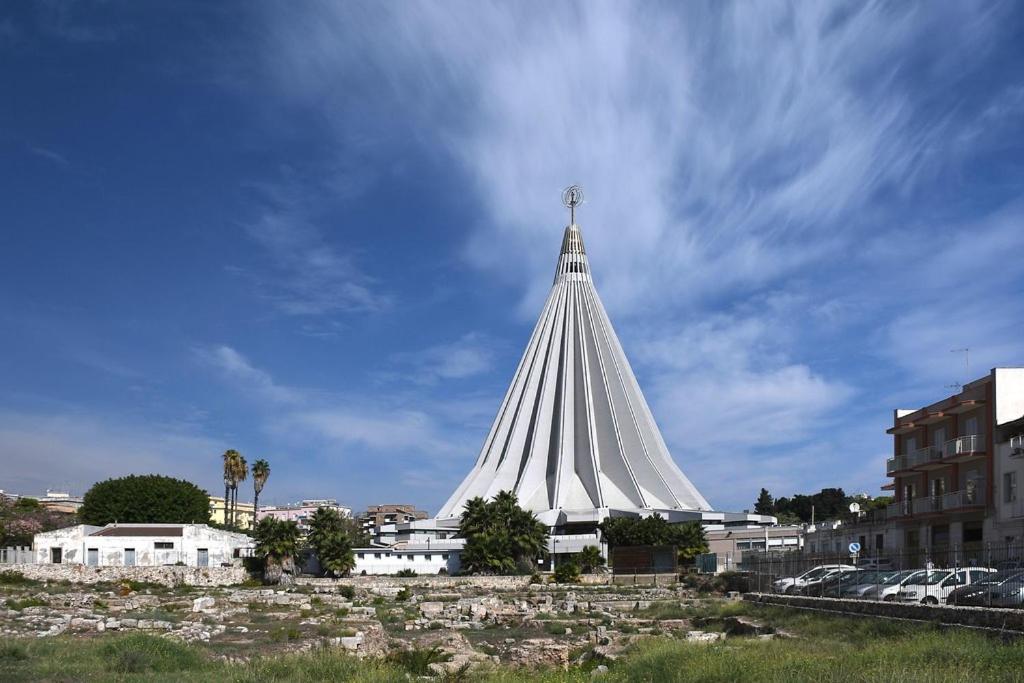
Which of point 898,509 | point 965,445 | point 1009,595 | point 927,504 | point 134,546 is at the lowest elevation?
point 134,546

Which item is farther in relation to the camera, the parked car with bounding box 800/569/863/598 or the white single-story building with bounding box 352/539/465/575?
the white single-story building with bounding box 352/539/465/575

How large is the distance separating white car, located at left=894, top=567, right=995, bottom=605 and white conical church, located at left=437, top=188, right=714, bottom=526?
48.6 m

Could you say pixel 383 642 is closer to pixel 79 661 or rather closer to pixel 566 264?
pixel 79 661

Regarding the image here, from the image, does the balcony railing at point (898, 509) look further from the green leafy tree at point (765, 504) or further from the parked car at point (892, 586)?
the green leafy tree at point (765, 504)

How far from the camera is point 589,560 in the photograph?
49.2 meters

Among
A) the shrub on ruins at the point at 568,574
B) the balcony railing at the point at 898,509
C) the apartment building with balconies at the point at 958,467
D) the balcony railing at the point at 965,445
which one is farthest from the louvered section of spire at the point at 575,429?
the balcony railing at the point at 965,445

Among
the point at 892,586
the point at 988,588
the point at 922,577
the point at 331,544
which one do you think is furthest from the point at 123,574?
the point at 988,588

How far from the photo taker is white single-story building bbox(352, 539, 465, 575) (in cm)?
5281

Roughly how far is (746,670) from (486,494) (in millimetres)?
64964

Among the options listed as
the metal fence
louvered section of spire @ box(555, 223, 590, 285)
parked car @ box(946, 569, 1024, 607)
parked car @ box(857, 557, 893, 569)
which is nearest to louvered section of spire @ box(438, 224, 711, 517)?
louvered section of spire @ box(555, 223, 590, 285)

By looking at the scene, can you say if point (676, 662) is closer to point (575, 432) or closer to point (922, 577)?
point (922, 577)

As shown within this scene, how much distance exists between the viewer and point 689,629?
Result: 23750 mm

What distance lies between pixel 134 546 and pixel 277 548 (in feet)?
26.5

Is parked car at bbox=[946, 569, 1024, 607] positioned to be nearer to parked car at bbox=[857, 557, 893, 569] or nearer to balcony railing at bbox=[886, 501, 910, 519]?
parked car at bbox=[857, 557, 893, 569]
